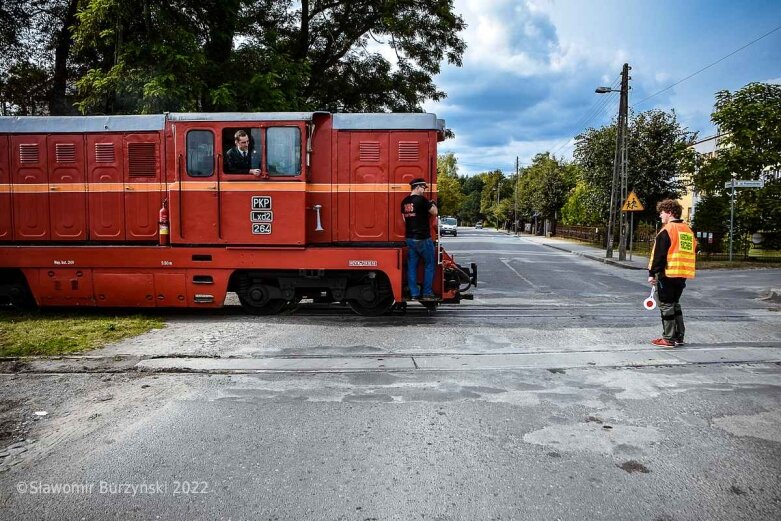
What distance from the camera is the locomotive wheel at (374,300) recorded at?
9281 millimetres

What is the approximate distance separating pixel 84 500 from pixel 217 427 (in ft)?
3.91

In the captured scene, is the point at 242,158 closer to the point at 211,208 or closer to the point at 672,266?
the point at 211,208

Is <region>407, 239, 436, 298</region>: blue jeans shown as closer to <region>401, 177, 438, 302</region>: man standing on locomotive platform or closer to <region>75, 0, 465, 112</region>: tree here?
<region>401, 177, 438, 302</region>: man standing on locomotive platform

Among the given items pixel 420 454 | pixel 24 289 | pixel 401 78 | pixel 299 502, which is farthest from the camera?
pixel 401 78

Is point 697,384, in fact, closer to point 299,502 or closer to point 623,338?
point 623,338

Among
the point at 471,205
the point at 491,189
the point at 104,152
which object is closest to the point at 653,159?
the point at 104,152

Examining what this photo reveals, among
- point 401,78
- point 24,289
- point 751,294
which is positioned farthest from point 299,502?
point 401,78

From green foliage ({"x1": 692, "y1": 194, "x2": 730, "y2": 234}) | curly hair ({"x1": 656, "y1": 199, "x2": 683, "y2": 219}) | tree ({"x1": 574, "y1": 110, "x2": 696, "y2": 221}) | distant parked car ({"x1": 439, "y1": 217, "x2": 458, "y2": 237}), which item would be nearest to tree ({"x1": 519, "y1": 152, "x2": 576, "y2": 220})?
distant parked car ({"x1": 439, "y1": 217, "x2": 458, "y2": 237})

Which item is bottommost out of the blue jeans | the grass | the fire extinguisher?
the grass

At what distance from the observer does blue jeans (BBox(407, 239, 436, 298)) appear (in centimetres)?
877

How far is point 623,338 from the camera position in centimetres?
776

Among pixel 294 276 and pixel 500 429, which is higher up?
pixel 294 276

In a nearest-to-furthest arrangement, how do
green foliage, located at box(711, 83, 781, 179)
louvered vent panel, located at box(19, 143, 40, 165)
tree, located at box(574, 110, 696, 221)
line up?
louvered vent panel, located at box(19, 143, 40, 165) → green foliage, located at box(711, 83, 781, 179) → tree, located at box(574, 110, 696, 221)

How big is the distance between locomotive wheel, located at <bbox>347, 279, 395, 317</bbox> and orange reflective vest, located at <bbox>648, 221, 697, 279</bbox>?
421 centimetres
